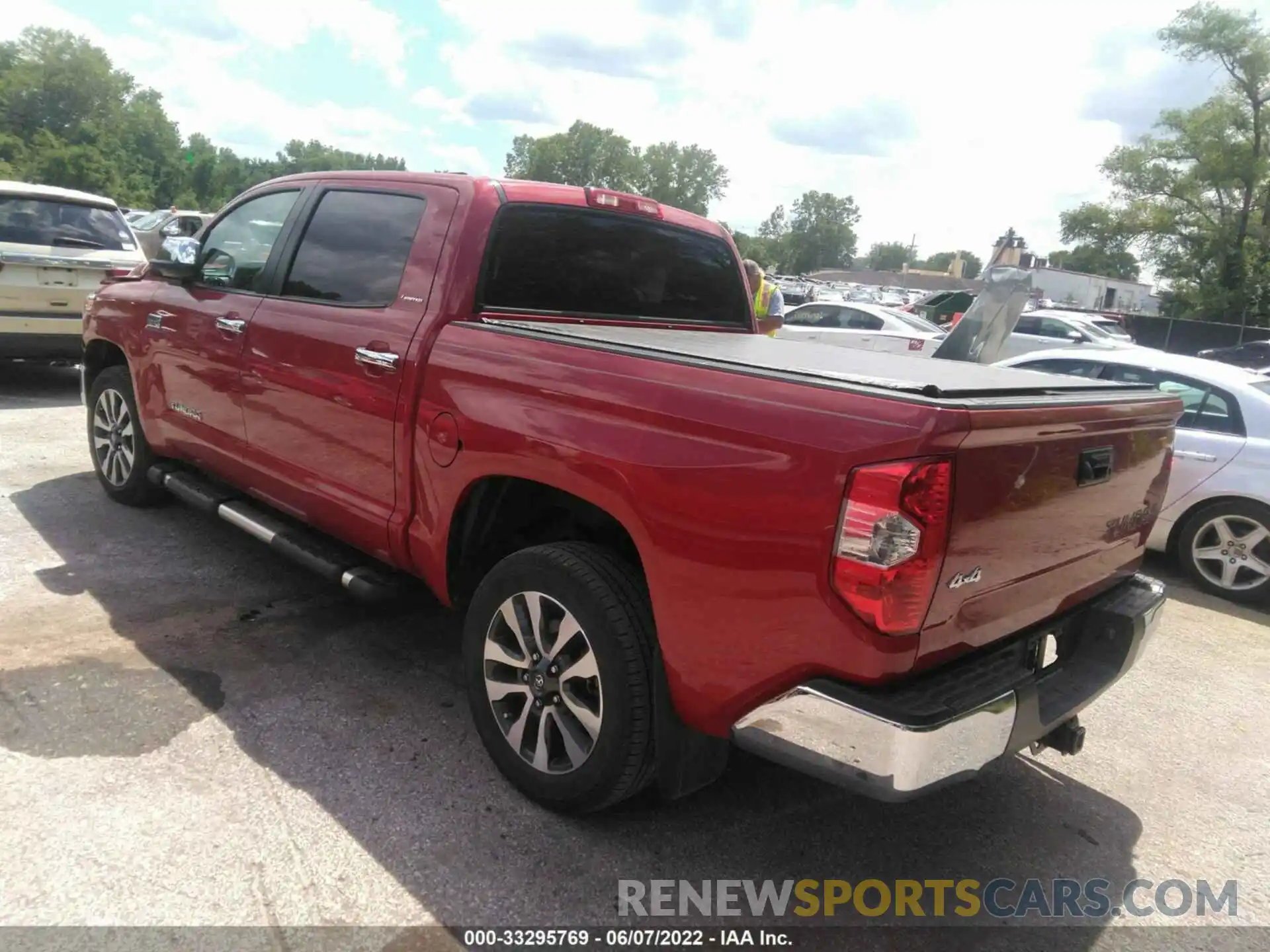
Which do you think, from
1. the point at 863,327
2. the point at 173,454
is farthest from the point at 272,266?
the point at 863,327

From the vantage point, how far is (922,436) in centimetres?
197

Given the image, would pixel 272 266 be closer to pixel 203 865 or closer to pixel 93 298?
pixel 93 298

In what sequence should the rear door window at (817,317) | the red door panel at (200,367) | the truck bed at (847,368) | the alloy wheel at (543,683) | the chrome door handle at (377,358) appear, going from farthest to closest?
1. the rear door window at (817,317)
2. the red door panel at (200,367)
3. the chrome door handle at (377,358)
4. the alloy wheel at (543,683)
5. the truck bed at (847,368)

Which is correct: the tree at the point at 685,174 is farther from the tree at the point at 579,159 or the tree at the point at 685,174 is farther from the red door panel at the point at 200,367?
the red door panel at the point at 200,367

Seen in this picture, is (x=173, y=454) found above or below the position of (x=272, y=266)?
below

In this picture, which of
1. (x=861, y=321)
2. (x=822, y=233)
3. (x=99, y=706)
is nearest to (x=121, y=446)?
(x=99, y=706)

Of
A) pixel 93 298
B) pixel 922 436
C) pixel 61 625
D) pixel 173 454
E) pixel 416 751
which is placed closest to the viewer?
pixel 922 436

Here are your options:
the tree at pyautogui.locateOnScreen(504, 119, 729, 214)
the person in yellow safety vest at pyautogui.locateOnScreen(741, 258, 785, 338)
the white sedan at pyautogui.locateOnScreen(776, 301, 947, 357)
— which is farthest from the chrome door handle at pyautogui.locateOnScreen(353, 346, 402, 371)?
the tree at pyautogui.locateOnScreen(504, 119, 729, 214)

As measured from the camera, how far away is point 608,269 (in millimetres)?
3855

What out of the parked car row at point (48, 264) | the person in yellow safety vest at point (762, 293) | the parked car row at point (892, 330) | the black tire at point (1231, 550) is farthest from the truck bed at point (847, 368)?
the parked car row at point (892, 330)

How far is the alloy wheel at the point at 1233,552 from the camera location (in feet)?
18.3

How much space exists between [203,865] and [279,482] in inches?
71.1

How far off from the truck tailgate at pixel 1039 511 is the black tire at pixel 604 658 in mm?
796

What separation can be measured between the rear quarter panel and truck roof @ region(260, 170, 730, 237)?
2.90ft
